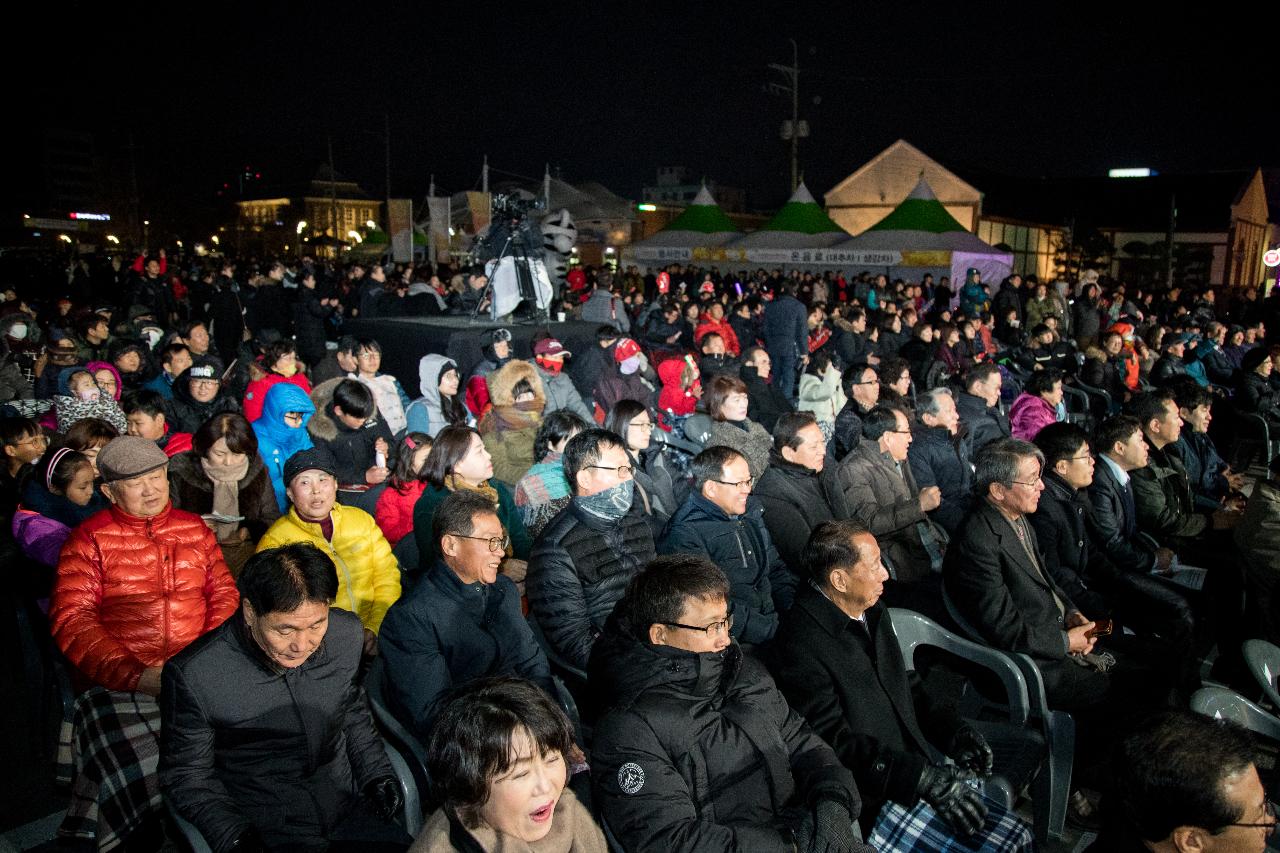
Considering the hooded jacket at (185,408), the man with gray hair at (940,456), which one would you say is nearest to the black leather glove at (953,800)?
the man with gray hair at (940,456)

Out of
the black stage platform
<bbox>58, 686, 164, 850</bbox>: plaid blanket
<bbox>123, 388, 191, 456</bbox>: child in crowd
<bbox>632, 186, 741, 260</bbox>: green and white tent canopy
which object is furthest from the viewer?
<bbox>632, 186, 741, 260</bbox>: green and white tent canopy

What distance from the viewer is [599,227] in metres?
36.8

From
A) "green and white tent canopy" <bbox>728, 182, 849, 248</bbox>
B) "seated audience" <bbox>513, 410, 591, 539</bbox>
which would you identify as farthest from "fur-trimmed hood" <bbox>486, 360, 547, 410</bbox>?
"green and white tent canopy" <bbox>728, 182, 849, 248</bbox>

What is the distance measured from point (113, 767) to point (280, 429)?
3.09 m

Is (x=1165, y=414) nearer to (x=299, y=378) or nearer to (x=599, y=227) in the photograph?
(x=299, y=378)

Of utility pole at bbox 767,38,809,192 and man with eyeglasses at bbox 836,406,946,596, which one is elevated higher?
utility pole at bbox 767,38,809,192

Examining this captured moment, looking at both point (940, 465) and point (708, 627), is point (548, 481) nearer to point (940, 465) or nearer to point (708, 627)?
point (708, 627)

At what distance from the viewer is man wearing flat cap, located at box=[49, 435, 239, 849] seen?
278cm

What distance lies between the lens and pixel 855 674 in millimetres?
2947

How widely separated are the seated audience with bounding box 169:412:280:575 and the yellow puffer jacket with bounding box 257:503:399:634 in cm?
70

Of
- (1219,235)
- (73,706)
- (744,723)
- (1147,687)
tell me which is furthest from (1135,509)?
(1219,235)

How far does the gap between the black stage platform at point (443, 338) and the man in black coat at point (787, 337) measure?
242 centimetres

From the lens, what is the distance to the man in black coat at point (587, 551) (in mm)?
3404

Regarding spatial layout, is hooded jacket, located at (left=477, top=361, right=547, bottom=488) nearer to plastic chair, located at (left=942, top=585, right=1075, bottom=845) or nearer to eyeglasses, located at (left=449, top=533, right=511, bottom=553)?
eyeglasses, located at (left=449, top=533, right=511, bottom=553)
